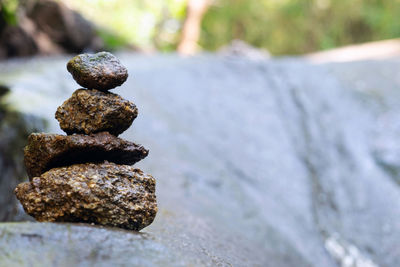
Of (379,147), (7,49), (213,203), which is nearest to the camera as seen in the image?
(213,203)

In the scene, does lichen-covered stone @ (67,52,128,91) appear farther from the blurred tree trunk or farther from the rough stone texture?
the blurred tree trunk

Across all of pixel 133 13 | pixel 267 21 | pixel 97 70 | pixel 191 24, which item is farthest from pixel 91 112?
pixel 267 21

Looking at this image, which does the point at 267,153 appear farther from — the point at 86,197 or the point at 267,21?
the point at 267,21

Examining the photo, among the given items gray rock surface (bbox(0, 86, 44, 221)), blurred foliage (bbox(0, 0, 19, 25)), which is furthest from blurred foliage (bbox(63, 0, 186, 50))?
gray rock surface (bbox(0, 86, 44, 221))

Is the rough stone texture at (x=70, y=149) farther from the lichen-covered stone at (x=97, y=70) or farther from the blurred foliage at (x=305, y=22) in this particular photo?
the blurred foliage at (x=305, y=22)

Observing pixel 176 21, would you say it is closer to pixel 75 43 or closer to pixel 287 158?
pixel 75 43

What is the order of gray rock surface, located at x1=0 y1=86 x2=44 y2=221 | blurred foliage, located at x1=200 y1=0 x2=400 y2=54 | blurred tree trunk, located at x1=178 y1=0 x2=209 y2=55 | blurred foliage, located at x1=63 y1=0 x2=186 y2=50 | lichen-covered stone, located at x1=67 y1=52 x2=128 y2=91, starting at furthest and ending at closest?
blurred foliage, located at x1=200 y1=0 x2=400 y2=54, blurred foliage, located at x1=63 y1=0 x2=186 y2=50, blurred tree trunk, located at x1=178 y1=0 x2=209 y2=55, gray rock surface, located at x1=0 y1=86 x2=44 y2=221, lichen-covered stone, located at x1=67 y1=52 x2=128 y2=91

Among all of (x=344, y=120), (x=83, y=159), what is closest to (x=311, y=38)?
(x=344, y=120)
